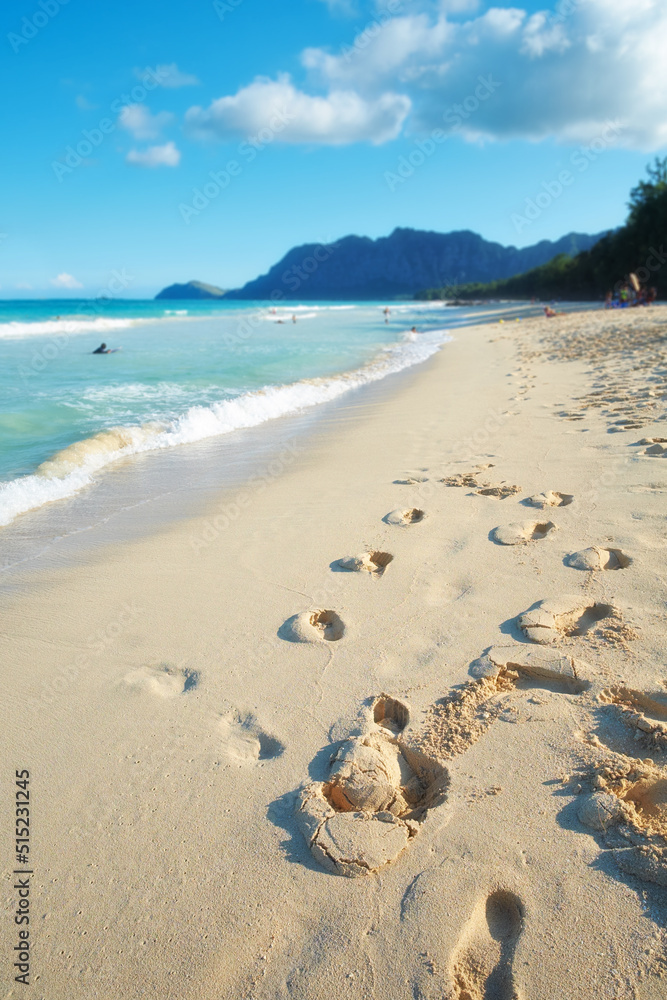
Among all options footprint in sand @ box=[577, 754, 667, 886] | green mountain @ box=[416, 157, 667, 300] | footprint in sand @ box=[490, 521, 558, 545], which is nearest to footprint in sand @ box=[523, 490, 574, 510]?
footprint in sand @ box=[490, 521, 558, 545]

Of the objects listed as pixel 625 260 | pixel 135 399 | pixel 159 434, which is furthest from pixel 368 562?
pixel 625 260

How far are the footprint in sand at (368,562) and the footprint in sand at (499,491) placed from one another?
1.23 metres

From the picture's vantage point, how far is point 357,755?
195 centimetres

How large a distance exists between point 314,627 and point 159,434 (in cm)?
550

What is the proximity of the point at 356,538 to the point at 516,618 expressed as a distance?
138 centimetres

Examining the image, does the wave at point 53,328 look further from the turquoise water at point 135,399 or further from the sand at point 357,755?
the sand at point 357,755

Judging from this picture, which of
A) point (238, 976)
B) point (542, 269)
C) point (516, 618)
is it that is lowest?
point (238, 976)

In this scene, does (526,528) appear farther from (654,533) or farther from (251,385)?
(251,385)

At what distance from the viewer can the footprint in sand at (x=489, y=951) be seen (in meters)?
1.34

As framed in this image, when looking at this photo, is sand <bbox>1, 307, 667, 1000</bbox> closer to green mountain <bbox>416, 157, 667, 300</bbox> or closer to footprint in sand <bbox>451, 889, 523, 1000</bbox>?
footprint in sand <bbox>451, 889, 523, 1000</bbox>

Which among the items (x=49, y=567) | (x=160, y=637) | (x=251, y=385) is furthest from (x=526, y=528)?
(x=251, y=385)

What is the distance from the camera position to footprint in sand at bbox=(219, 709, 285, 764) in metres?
2.06

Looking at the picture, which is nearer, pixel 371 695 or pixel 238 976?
pixel 238 976

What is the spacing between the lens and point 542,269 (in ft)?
197
